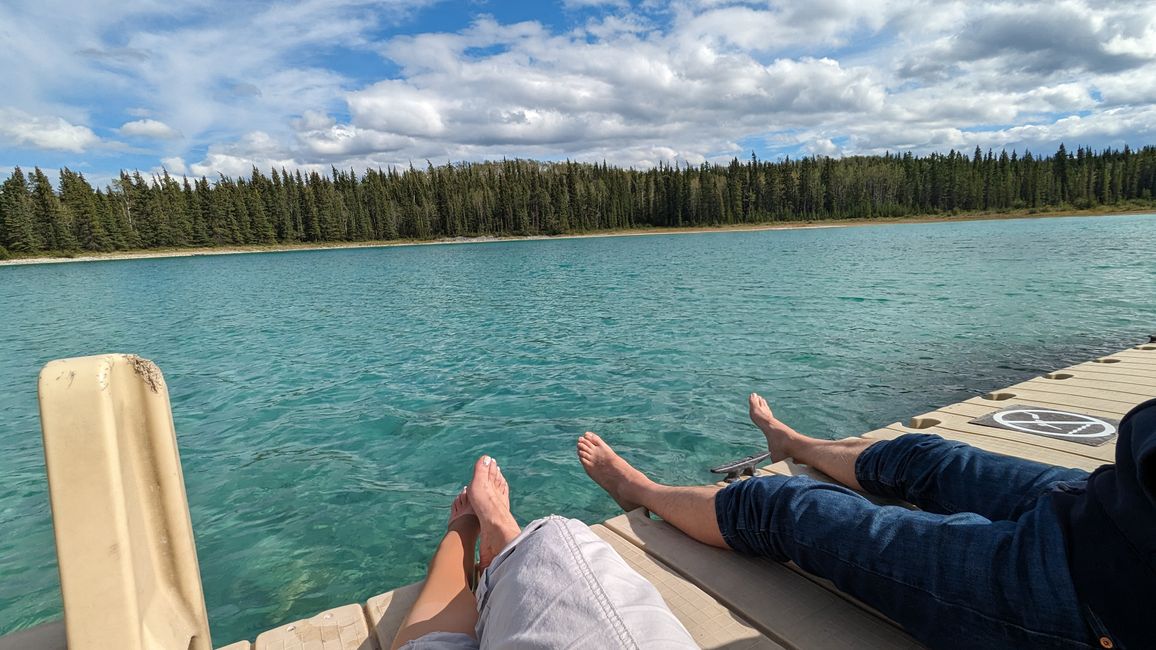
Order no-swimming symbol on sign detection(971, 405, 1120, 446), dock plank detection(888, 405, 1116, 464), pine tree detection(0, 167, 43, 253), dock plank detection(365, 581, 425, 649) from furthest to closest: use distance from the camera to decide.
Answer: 1. pine tree detection(0, 167, 43, 253)
2. no-swimming symbol on sign detection(971, 405, 1120, 446)
3. dock plank detection(888, 405, 1116, 464)
4. dock plank detection(365, 581, 425, 649)

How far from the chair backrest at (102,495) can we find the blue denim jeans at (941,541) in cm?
178

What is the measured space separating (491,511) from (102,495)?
5.40 ft

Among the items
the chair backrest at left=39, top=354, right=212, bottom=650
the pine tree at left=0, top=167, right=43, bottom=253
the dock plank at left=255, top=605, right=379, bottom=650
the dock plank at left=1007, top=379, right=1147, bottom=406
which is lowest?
the dock plank at left=1007, top=379, right=1147, bottom=406

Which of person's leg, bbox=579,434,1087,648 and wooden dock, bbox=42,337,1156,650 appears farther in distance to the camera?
wooden dock, bbox=42,337,1156,650

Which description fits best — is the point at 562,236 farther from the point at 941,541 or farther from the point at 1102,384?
the point at 941,541

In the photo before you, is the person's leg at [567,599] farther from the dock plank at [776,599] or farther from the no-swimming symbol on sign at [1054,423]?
the no-swimming symbol on sign at [1054,423]

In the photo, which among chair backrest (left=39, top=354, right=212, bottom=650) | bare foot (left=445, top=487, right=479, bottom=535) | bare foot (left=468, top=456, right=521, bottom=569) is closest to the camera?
chair backrest (left=39, top=354, right=212, bottom=650)

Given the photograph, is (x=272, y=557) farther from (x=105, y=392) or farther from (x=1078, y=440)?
(x=1078, y=440)

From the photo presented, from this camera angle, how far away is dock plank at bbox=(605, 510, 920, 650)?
6.06ft

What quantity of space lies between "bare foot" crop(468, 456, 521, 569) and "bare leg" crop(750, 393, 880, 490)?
1.60 metres

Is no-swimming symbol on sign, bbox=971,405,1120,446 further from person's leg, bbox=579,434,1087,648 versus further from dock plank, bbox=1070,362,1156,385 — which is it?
person's leg, bbox=579,434,1087,648

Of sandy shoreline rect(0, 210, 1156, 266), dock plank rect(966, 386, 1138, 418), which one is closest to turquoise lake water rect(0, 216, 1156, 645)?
dock plank rect(966, 386, 1138, 418)

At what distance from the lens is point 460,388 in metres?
8.13

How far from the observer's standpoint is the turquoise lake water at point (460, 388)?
440cm
